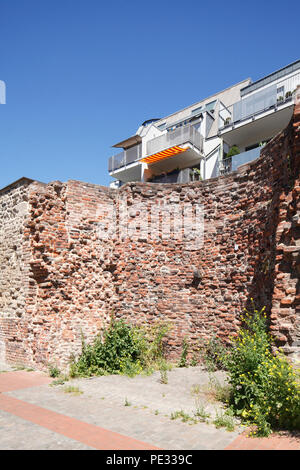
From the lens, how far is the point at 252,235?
315 inches

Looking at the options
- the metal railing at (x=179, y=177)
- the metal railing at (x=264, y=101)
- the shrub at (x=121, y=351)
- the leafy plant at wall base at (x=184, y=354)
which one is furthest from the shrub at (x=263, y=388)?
the metal railing at (x=264, y=101)

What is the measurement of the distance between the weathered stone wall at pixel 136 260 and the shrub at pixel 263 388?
183 centimetres

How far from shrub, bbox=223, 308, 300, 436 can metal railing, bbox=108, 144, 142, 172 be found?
65.9 feet

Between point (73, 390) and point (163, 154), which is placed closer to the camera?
point (73, 390)

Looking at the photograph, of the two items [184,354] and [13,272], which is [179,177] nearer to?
[13,272]

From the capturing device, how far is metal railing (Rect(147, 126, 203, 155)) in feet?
69.5

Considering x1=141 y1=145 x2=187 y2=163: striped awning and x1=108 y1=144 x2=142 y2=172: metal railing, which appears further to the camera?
x1=108 y1=144 x2=142 y2=172: metal railing

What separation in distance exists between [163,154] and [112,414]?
18.7 meters

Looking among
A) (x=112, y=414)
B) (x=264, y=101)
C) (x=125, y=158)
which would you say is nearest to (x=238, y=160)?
(x=264, y=101)

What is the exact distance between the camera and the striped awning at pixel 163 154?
21241mm

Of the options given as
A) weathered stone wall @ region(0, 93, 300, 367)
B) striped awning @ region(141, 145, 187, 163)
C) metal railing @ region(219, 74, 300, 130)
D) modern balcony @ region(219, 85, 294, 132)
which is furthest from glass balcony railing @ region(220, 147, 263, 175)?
weathered stone wall @ region(0, 93, 300, 367)

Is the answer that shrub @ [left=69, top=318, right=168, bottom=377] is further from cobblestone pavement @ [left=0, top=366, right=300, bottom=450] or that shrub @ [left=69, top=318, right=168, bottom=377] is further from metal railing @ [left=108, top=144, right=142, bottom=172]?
metal railing @ [left=108, top=144, right=142, bottom=172]

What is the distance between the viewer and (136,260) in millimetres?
9773
